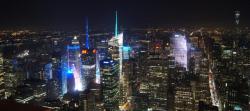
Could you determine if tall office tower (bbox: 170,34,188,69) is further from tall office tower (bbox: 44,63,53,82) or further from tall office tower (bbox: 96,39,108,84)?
tall office tower (bbox: 44,63,53,82)

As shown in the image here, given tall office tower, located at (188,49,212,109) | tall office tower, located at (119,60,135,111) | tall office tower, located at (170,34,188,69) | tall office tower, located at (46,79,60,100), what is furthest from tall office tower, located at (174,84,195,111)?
tall office tower, located at (46,79,60,100)

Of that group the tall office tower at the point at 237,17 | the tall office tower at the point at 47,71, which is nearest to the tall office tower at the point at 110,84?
the tall office tower at the point at 47,71

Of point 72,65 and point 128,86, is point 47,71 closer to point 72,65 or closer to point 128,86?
point 72,65

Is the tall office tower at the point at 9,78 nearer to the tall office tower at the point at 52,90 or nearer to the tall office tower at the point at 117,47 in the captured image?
the tall office tower at the point at 52,90

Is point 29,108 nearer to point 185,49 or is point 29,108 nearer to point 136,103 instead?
point 136,103

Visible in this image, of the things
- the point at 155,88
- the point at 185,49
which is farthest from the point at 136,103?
the point at 185,49
